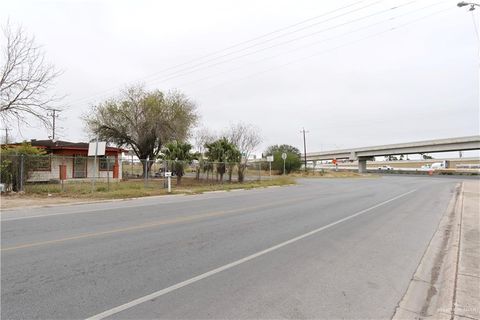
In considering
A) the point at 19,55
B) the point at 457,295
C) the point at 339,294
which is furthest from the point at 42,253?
Result: the point at 19,55

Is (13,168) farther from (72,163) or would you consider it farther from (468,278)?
(468,278)

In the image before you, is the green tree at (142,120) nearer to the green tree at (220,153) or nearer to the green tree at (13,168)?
the green tree at (220,153)

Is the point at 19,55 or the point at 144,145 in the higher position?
the point at 19,55

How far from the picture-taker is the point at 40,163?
Answer: 20.9 m

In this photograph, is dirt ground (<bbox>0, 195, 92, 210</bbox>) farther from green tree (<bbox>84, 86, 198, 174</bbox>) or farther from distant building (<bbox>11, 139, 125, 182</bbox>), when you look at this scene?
green tree (<bbox>84, 86, 198, 174</bbox>)

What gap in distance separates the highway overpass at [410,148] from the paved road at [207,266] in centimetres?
6481

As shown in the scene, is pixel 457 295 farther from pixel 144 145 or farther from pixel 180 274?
pixel 144 145

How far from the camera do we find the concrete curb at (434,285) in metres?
4.13

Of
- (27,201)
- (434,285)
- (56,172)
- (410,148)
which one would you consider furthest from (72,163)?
(410,148)

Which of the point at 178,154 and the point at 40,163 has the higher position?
the point at 178,154

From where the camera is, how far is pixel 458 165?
136 meters

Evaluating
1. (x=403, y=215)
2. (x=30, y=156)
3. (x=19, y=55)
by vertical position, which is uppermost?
(x=19, y=55)

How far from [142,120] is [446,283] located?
35733 mm

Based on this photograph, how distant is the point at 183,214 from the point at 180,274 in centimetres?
651
